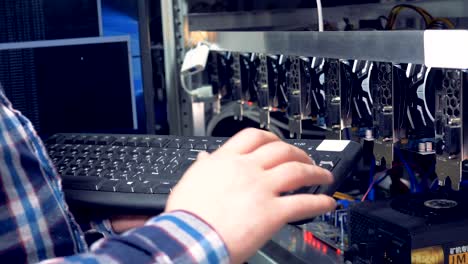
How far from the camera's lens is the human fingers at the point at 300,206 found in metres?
0.58

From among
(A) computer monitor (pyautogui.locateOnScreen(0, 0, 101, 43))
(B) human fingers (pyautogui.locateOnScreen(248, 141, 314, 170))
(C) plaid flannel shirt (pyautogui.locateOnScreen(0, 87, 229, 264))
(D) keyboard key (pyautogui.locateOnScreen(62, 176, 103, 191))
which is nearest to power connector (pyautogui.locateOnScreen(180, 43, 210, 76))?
(A) computer monitor (pyautogui.locateOnScreen(0, 0, 101, 43))

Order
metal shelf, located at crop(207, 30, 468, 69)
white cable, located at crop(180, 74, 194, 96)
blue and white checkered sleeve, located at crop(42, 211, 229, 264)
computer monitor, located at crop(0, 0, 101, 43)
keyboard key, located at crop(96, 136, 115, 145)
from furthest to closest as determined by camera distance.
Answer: white cable, located at crop(180, 74, 194, 96), computer monitor, located at crop(0, 0, 101, 43), keyboard key, located at crop(96, 136, 115, 145), metal shelf, located at crop(207, 30, 468, 69), blue and white checkered sleeve, located at crop(42, 211, 229, 264)

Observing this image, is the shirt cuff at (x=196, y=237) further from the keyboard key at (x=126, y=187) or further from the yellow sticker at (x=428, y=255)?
the yellow sticker at (x=428, y=255)

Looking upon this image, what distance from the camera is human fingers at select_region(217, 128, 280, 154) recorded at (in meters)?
0.62

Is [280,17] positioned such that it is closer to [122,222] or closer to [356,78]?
[356,78]

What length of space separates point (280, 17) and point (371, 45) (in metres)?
0.67

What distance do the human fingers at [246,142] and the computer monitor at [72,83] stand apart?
799 mm

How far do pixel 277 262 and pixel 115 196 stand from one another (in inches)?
16.2

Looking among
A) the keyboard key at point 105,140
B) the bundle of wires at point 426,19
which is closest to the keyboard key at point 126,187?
the keyboard key at point 105,140

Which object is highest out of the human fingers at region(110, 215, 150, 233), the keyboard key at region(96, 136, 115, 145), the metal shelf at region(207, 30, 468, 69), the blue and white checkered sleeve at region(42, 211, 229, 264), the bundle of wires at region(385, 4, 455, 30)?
the bundle of wires at region(385, 4, 455, 30)

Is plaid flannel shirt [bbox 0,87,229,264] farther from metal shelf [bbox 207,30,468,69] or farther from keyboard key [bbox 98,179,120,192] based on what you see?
metal shelf [bbox 207,30,468,69]

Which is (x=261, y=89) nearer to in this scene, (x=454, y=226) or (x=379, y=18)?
(x=379, y=18)

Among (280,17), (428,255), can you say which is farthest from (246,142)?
(280,17)

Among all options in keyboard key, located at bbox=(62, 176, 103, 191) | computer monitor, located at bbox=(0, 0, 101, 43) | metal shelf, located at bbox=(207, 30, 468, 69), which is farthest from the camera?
computer monitor, located at bbox=(0, 0, 101, 43)
